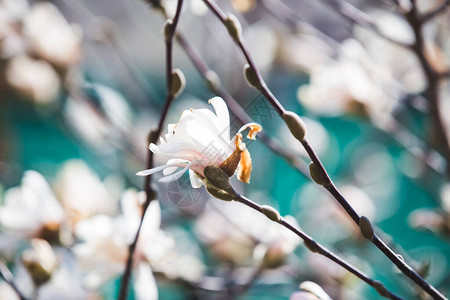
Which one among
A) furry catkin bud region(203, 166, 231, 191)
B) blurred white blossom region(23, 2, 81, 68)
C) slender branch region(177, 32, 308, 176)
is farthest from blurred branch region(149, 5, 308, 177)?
blurred white blossom region(23, 2, 81, 68)

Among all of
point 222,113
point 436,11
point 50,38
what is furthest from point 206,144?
point 50,38

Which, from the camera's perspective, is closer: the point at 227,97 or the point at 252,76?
the point at 252,76

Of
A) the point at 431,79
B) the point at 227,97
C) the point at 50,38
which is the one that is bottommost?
the point at 50,38

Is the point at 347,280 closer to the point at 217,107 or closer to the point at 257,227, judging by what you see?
the point at 257,227

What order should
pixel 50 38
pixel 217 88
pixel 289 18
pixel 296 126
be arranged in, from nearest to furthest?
pixel 296 126 → pixel 217 88 → pixel 289 18 → pixel 50 38

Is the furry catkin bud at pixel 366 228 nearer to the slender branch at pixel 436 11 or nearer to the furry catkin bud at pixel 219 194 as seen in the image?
the furry catkin bud at pixel 219 194

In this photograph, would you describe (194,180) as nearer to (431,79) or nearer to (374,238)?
(374,238)

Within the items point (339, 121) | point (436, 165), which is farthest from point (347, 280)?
point (339, 121)

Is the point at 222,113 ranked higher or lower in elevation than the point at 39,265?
higher

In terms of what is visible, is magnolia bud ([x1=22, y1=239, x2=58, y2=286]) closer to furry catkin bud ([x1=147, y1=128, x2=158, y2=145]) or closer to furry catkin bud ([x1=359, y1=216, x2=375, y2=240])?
furry catkin bud ([x1=147, y1=128, x2=158, y2=145])

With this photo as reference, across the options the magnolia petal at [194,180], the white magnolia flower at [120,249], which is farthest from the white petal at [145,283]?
the magnolia petal at [194,180]
